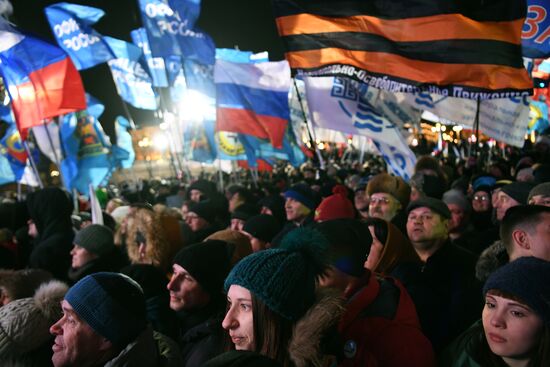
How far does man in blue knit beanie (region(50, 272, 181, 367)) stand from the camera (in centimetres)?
261

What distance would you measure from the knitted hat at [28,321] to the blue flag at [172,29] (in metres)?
8.01

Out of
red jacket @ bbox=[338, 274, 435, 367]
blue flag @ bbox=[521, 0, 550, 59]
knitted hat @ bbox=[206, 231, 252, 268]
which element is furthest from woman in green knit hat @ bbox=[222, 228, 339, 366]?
blue flag @ bbox=[521, 0, 550, 59]

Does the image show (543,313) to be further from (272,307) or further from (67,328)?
(67,328)

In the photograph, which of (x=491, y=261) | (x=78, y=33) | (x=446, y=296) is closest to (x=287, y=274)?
(x=491, y=261)

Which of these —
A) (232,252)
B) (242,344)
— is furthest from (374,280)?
(232,252)

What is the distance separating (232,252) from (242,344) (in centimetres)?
202

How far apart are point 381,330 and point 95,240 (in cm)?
327

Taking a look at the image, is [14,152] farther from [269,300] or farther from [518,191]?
[269,300]

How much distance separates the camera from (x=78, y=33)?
→ 10305 millimetres

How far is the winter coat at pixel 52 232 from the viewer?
5.32 meters

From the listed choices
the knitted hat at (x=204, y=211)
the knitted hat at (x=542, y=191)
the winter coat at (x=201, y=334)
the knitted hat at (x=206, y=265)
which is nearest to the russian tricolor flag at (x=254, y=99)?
the knitted hat at (x=204, y=211)

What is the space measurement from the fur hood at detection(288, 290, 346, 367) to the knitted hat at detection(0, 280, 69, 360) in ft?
5.00

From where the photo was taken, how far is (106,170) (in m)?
11.5

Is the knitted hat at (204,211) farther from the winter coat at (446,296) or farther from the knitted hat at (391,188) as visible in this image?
the winter coat at (446,296)
